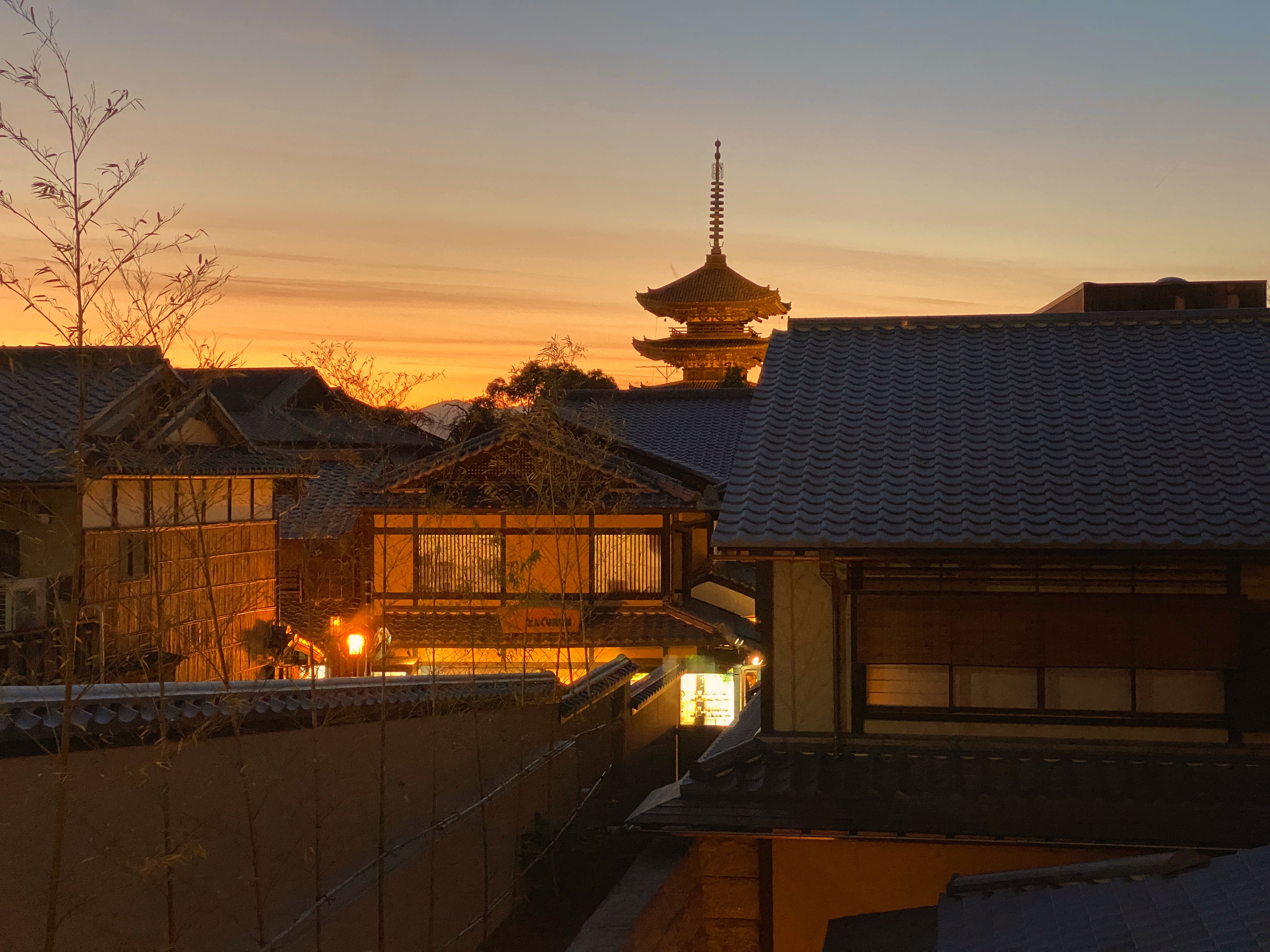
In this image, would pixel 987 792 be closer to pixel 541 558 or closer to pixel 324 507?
pixel 541 558

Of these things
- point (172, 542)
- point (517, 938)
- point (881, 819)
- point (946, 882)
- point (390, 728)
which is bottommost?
point (517, 938)

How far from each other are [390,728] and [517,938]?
2.43 metres

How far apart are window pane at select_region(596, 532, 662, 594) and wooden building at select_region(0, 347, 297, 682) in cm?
624

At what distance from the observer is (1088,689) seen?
862cm

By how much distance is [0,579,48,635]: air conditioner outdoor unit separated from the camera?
14102mm

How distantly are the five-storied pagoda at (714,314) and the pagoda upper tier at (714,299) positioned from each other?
0.03m

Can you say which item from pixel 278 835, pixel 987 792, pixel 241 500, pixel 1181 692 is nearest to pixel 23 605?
pixel 241 500

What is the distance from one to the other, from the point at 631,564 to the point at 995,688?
1330 centimetres

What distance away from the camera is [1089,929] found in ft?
15.3

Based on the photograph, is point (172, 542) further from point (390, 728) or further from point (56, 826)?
point (56, 826)

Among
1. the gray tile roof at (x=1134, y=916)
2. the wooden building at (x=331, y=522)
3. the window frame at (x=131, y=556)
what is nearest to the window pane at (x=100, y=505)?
the window frame at (x=131, y=556)

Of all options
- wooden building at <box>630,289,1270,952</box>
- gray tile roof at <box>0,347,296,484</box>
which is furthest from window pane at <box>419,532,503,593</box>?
wooden building at <box>630,289,1270,952</box>

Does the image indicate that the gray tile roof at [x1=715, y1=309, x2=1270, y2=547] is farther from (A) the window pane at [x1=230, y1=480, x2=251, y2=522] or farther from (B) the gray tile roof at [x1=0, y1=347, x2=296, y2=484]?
(A) the window pane at [x1=230, y1=480, x2=251, y2=522]

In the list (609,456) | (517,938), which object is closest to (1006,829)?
(517,938)
